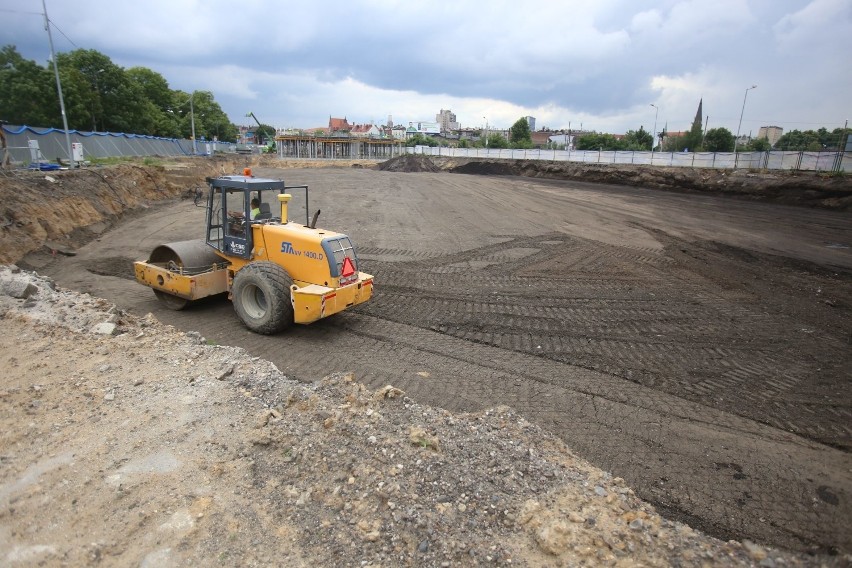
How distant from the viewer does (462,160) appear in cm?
5516

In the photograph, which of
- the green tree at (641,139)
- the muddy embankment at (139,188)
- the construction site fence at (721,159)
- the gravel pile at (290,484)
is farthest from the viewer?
the green tree at (641,139)

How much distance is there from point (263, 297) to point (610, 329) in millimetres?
5759

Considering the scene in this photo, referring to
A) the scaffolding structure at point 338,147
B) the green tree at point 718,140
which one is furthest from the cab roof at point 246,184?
the scaffolding structure at point 338,147

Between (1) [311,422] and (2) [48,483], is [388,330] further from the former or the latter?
(2) [48,483]

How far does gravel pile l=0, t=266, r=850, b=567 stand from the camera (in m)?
3.30

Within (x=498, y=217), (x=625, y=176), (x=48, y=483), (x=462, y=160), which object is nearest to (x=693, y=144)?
(x=462, y=160)

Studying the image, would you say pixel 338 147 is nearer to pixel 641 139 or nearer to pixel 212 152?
pixel 212 152

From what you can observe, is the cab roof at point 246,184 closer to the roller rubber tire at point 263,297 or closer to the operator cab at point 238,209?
the operator cab at point 238,209

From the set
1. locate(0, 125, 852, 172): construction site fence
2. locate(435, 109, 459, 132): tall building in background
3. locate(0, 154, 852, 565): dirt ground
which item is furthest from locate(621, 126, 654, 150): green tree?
locate(435, 109, 459, 132): tall building in background

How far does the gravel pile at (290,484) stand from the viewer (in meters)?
3.30

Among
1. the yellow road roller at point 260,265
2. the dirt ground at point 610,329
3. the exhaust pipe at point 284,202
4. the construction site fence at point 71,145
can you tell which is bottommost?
the dirt ground at point 610,329

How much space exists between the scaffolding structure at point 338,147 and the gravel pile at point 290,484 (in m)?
75.9

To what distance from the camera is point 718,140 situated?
6419 centimetres

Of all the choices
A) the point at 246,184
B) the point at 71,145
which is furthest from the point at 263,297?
Answer: the point at 71,145
